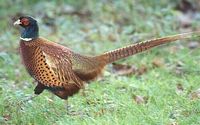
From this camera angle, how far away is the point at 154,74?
22.3 feet

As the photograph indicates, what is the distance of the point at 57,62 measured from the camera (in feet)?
17.7

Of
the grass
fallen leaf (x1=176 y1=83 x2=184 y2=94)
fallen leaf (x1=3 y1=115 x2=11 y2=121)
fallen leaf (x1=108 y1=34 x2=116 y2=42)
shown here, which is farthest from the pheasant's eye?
fallen leaf (x1=108 y1=34 x2=116 y2=42)

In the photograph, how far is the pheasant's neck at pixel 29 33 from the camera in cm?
549

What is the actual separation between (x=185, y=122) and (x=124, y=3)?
442 centimetres

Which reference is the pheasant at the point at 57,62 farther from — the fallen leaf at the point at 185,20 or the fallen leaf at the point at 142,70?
the fallen leaf at the point at 185,20

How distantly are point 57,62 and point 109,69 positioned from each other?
6.05 ft

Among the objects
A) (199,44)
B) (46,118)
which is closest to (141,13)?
(199,44)

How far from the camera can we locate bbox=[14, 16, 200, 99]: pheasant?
210 inches

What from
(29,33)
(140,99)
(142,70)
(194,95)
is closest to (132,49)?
(140,99)

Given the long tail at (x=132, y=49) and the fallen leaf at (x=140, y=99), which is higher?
the long tail at (x=132, y=49)

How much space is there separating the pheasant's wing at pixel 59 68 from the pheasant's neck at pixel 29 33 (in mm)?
166

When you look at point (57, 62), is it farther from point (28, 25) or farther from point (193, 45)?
point (193, 45)

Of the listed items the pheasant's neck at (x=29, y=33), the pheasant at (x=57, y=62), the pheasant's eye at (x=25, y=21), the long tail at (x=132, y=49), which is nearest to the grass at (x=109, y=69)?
the pheasant at (x=57, y=62)

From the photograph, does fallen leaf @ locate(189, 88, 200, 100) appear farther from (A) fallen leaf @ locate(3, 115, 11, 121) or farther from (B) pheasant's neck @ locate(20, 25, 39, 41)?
(A) fallen leaf @ locate(3, 115, 11, 121)
